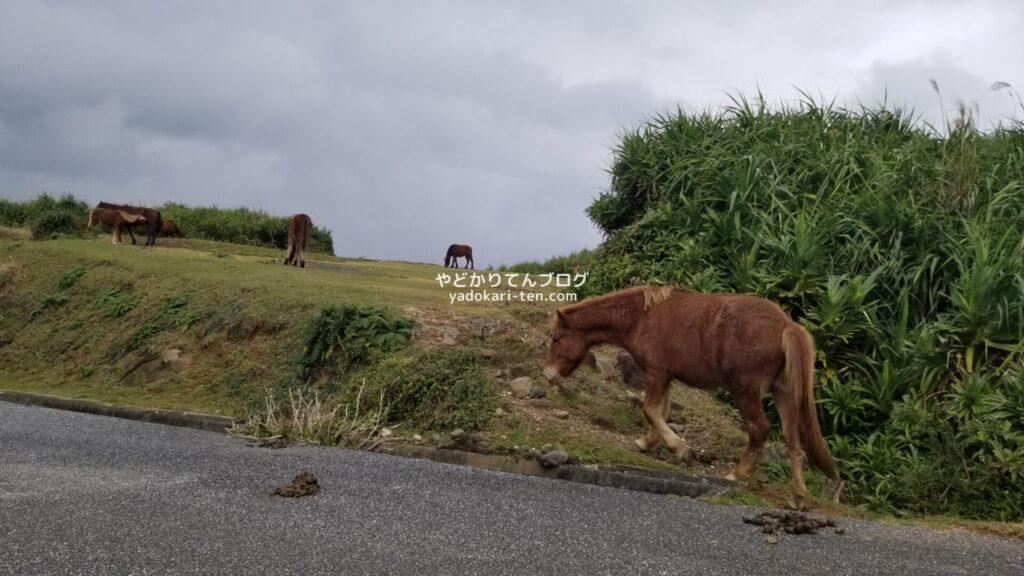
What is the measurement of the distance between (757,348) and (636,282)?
5.01 meters

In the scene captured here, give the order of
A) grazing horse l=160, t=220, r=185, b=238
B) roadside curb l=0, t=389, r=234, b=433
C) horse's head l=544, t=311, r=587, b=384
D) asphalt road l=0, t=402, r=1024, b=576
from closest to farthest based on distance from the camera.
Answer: asphalt road l=0, t=402, r=1024, b=576
horse's head l=544, t=311, r=587, b=384
roadside curb l=0, t=389, r=234, b=433
grazing horse l=160, t=220, r=185, b=238

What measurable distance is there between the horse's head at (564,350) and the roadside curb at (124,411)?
3.46 metres

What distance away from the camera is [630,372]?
9.34 meters

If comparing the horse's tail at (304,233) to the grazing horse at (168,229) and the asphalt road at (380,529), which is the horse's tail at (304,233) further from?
the asphalt road at (380,529)

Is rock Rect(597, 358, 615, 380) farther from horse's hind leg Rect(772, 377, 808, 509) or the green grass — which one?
horse's hind leg Rect(772, 377, 808, 509)

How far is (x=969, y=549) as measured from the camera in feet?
16.6

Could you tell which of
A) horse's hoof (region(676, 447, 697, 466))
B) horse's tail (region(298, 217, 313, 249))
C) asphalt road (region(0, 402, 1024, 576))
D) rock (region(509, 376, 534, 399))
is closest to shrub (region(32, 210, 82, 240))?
horse's tail (region(298, 217, 313, 249))

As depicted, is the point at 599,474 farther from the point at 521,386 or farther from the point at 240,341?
the point at 240,341

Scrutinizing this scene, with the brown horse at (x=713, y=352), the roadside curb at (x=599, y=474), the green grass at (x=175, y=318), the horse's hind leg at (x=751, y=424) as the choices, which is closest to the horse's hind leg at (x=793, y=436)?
the brown horse at (x=713, y=352)

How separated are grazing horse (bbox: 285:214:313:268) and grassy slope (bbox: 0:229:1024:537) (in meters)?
0.94

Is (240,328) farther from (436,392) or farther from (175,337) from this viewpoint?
(436,392)

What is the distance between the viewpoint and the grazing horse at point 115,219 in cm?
1952

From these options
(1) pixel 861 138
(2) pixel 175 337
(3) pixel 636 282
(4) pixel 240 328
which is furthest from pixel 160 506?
(1) pixel 861 138

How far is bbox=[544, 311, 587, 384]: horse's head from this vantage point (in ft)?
25.3
